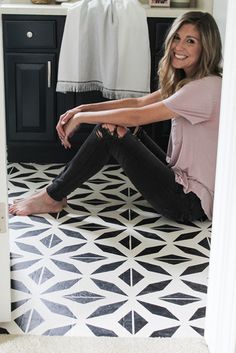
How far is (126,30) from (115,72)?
231 mm

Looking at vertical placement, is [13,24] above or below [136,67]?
above

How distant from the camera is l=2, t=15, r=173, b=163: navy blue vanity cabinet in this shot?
3502 millimetres

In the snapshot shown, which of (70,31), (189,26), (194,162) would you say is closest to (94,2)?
(70,31)

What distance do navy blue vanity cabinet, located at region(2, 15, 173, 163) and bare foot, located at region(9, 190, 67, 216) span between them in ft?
2.72

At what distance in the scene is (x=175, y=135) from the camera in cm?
270

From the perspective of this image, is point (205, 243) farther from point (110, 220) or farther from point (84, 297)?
point (84, 297)

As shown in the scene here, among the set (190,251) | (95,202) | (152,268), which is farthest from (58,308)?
(95,202)

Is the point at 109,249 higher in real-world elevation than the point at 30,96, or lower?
lower

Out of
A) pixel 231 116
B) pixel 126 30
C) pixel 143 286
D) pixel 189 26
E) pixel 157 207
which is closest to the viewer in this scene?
pixel 231 116

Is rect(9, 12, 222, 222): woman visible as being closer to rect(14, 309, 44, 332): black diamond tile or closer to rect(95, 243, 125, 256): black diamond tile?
rect(95, 243, 125, 256): black diamond tile

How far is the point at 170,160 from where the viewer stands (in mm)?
2820

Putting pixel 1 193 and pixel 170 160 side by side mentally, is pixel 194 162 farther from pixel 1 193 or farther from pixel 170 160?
pixel 1 193

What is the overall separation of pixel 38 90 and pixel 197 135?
131 cm

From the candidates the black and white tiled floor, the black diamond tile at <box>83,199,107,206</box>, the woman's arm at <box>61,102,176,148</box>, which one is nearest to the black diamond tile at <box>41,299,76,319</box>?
the black and white tiled floor
